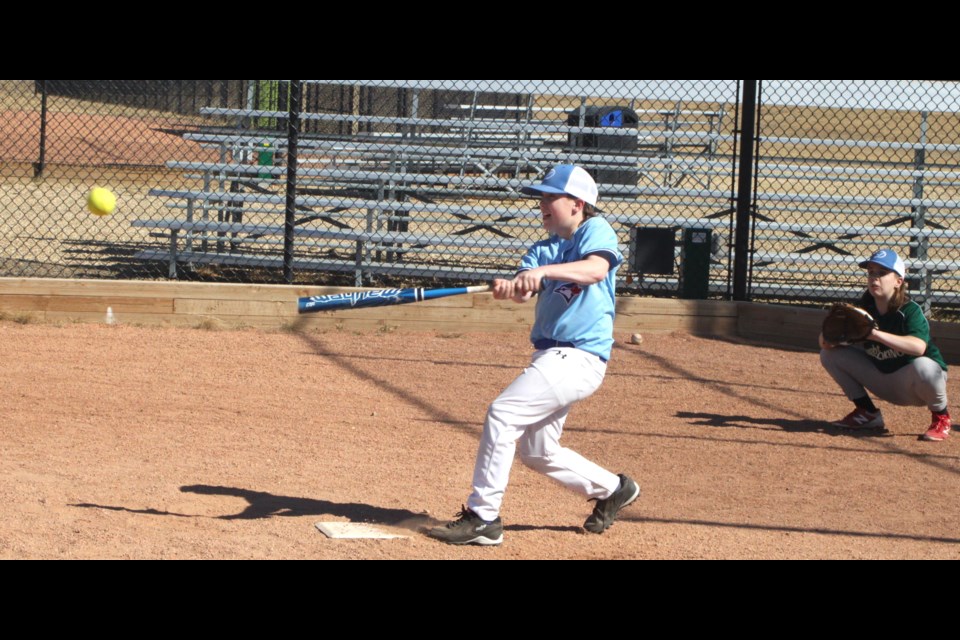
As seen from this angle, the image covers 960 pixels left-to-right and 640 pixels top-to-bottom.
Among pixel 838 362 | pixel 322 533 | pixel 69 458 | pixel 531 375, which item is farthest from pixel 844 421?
pixel 69 458

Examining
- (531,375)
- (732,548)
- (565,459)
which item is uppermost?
(531,375)

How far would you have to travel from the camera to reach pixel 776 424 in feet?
24.0

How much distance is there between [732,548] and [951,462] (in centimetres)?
232

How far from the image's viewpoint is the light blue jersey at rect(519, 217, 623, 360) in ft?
15.7

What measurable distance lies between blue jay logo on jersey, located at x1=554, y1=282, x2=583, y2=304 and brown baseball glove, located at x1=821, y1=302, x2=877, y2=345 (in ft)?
8.78

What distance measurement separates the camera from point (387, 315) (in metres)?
9.89

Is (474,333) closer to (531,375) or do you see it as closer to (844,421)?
(844,421)

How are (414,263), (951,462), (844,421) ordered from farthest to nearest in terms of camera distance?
(414,263) < (844,421) < (951,462)

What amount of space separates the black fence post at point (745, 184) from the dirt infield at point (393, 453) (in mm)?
1157

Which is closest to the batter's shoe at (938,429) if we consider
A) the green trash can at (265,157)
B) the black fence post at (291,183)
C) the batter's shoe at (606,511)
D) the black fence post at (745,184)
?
the batter's shoe at (606,511)

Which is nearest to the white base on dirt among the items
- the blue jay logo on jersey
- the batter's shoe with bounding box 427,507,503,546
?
the batter's shoe with bounding box 427,507,503,546

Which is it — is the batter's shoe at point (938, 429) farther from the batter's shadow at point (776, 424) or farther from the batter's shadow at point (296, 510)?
the batter's shadow at point (296, 510)

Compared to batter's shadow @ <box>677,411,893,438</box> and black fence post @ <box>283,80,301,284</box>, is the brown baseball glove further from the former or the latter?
black fence post @ <box>283,80,301,284</box>

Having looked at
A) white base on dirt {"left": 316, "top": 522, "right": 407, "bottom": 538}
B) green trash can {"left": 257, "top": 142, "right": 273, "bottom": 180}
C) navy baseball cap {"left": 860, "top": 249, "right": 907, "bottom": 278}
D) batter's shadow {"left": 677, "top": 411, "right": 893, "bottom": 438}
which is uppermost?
green trash can {"left": 257, "top": 142, "right": 273, "bottom": 180}
